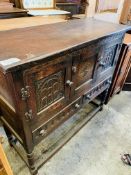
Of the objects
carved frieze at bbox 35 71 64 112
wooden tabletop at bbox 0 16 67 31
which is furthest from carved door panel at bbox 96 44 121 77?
wooden tabletop at bbox 0 16 67 31

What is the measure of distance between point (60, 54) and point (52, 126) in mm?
546

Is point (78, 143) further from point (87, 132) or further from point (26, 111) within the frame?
point (26, 111)

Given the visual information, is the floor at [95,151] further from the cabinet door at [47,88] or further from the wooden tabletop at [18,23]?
the wooden tabletop at [18,23]

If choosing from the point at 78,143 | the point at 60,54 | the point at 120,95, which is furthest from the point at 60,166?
the point at 120,95

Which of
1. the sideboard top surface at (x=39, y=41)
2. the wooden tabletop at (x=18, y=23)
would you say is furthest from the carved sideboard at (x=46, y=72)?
the wooden tabletop at (x=18, y=23)

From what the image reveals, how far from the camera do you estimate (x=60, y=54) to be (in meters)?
0.75

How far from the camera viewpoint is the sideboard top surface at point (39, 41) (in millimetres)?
635

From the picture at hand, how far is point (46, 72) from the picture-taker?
2.48ft

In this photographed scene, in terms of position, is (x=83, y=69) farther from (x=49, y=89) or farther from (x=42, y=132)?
(x=42, y=132)

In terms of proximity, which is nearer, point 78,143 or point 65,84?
point 65,84

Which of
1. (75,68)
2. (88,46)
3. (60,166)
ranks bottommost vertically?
(60,166)

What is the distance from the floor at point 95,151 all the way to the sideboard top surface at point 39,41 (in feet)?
3.39

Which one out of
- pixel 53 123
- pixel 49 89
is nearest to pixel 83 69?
pixel 49 89

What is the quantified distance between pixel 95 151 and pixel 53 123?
25.3 inches
